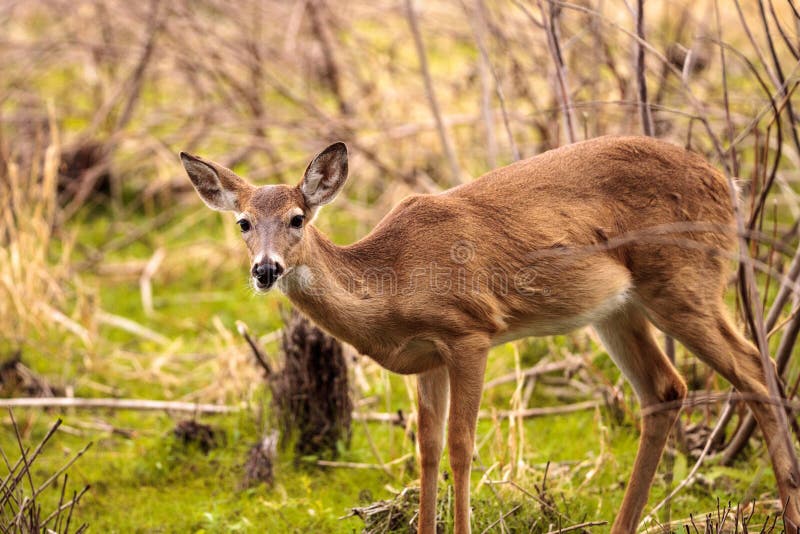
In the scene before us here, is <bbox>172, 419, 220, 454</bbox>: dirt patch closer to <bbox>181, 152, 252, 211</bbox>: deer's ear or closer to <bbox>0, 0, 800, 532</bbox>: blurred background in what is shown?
<bbox>0, 0, 800, 532</bbox>: blurred background

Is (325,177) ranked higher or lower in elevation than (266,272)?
higher

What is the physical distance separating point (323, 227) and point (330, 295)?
552cm

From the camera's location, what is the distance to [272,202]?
4613mm

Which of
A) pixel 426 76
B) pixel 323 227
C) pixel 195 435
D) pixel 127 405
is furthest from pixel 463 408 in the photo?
pixel 323 227

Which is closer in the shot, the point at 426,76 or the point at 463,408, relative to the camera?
the point at 463,408

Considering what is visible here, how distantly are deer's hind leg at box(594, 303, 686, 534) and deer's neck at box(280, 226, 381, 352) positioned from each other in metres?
1.16

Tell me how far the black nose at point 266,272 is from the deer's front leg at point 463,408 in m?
0.87

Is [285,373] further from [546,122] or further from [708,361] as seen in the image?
[546,122]

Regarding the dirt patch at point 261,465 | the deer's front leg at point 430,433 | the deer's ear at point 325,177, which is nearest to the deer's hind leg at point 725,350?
the deer's front leg at point 430,433

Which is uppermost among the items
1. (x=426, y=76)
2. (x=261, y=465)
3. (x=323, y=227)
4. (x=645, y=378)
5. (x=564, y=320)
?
(x=426, y=76)

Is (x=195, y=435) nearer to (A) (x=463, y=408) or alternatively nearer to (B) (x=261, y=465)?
(B) (x=261, y=465)

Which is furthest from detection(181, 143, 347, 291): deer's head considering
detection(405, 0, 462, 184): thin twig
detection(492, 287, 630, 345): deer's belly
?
detection(405, 0, 462, 184): thin twig

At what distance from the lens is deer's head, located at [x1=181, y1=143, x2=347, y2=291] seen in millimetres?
4410

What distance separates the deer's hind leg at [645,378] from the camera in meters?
5.02
